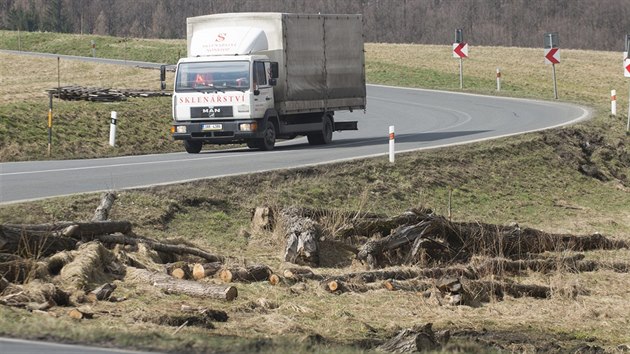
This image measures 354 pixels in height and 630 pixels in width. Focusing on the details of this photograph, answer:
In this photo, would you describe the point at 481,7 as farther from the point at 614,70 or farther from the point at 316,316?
Answer: the point at 316,316

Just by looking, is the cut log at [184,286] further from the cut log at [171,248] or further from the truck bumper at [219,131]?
the truck bumper at [219,131]

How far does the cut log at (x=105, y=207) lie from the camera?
1563cm

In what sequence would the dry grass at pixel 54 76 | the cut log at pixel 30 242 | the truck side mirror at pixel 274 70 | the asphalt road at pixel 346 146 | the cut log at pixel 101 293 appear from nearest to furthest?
the cut log at pixel 101 293
the cut log at pixel 30 242
the asphalt road at pixel 346 146
the truck side mirror at pixel 274 70
the dry grass at pixel 54 76

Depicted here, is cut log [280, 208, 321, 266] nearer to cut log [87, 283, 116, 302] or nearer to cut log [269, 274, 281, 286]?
cut log [269, 274, 281, 286]

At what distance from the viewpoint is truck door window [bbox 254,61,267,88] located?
87.4 ft

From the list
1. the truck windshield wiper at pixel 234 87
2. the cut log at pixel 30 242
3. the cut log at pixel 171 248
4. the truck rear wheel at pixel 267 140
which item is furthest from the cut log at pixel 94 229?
the truck rear wheel at pixel 267 140

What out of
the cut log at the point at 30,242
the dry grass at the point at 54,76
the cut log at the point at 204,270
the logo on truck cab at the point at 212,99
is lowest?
the cut log at the point at 204,270

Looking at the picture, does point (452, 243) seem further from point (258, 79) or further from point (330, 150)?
point (330, 150)

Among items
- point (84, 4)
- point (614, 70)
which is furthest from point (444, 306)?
point (84, 4)

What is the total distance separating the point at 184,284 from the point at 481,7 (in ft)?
618

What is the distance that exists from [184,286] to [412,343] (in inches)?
127

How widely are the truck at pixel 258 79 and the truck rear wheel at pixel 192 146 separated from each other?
0.02 meters

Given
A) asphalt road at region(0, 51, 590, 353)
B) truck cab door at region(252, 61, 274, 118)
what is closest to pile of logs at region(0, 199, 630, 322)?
asphalt road at region(0, 51, 590, 353)

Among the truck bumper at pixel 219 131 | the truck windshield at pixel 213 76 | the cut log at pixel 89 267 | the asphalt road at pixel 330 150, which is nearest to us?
the cut log at pixel 89 267
